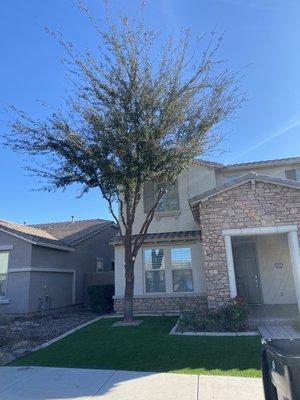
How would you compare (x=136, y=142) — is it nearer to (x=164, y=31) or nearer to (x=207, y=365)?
(x=164, y=31)

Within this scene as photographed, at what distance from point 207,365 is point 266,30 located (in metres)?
9.98

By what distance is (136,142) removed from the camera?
480 inches

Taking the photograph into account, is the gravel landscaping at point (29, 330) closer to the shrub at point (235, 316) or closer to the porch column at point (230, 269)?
the shrub at point (235, 316)

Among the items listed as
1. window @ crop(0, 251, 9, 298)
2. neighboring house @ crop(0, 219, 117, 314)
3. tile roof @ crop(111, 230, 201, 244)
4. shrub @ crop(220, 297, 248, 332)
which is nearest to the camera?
shrub @ crop(220, 297, 248, 332)

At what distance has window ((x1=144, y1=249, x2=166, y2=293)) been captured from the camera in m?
15.4

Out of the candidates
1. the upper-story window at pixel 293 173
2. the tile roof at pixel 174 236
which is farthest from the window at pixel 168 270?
the upper-story window at pixel 293 173

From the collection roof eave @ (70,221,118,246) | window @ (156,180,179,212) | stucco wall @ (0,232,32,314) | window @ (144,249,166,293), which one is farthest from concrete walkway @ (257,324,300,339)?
roof eave @ (70,221,118,246)

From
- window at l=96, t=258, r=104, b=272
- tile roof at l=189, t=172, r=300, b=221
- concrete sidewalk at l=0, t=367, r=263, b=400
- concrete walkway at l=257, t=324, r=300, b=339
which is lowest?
concrete sidewalk at l=0, t=367, r=263, b=400

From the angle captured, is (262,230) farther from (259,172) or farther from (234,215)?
(259,172)

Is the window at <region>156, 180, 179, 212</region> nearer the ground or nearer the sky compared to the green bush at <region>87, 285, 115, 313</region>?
nearer the sky

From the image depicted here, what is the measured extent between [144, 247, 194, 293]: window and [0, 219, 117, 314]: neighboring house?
4.95m

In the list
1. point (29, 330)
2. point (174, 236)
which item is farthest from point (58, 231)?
point (29, 330)

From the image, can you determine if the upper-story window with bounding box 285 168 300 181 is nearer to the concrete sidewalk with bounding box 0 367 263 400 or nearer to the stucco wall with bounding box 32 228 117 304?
the concrete sidewalk with bounding box 0 367 263 400

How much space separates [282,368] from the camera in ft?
10.2
